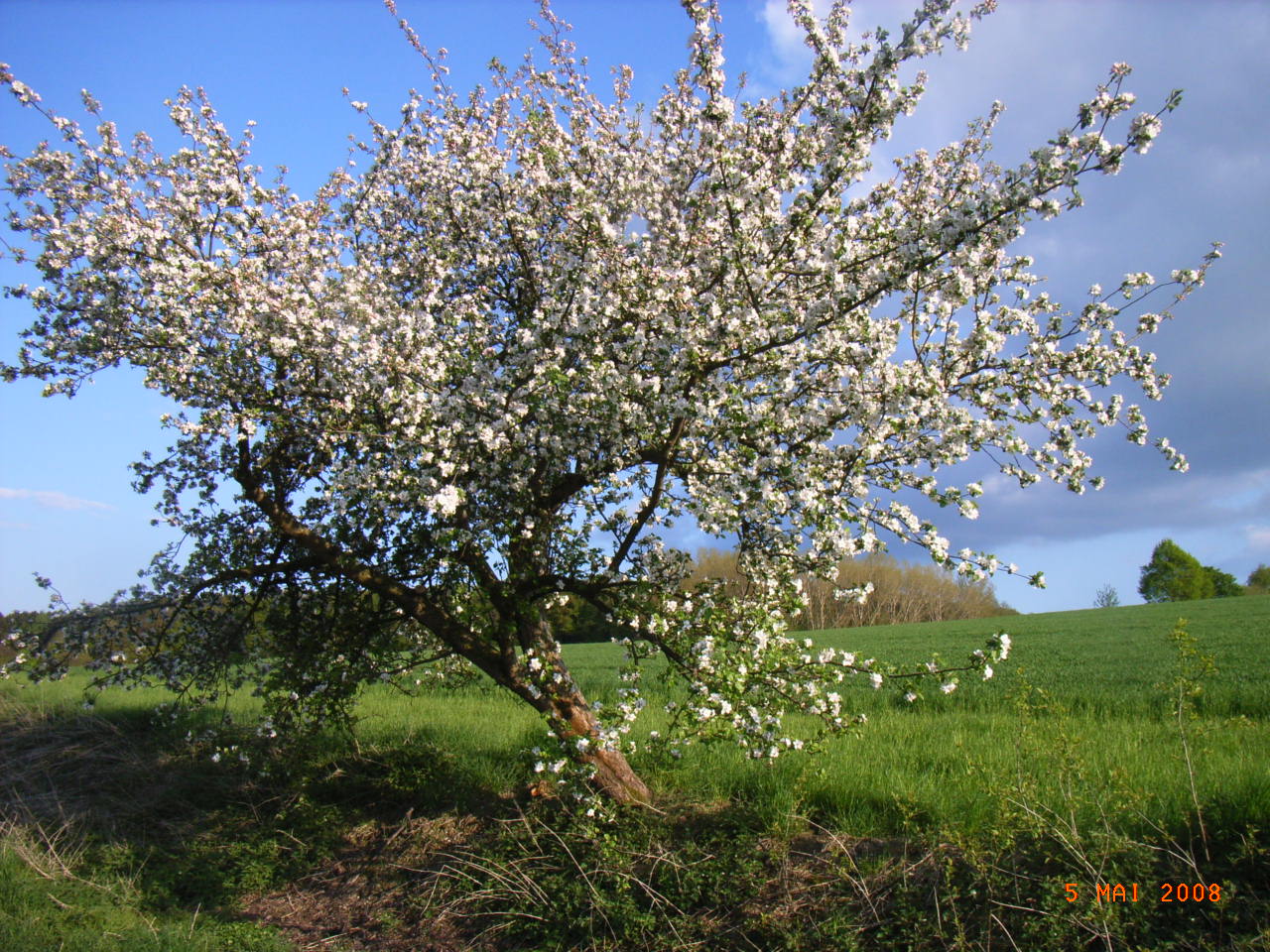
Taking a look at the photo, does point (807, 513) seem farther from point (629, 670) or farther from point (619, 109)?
point (619, 109)

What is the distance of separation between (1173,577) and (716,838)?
292 ft

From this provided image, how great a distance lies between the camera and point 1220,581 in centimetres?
8094

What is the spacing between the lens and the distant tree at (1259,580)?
75.5m

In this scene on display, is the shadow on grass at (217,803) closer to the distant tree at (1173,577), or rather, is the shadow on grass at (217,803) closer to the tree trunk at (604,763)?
the tree trunk at (604,763)

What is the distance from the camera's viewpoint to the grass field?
20.0 ft

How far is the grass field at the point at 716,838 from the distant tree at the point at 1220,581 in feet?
272

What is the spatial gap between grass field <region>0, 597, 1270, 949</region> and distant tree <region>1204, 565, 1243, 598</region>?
8284cm
